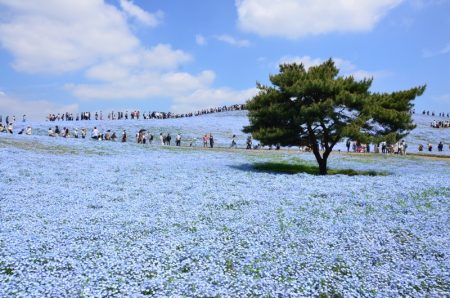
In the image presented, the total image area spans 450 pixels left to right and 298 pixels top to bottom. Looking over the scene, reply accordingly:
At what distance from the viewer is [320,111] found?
27797 millimetres

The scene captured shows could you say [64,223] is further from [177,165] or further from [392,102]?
[392,102]

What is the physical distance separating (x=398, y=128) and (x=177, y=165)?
55.8ft

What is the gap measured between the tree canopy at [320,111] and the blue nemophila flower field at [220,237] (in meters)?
6.66

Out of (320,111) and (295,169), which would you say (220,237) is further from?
(295,169)

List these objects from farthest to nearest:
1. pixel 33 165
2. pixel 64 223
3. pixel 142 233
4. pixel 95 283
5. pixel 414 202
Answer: pixel 33 165 < pixel 414 202 < pixel 64 223 < pixel 142 233 < pixel 95 283

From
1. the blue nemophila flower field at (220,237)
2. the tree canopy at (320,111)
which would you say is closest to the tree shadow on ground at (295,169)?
the tree canopy at (320,111)

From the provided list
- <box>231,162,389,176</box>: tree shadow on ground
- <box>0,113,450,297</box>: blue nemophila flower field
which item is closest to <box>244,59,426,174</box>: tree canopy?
<box>231,162,389,176</box>: tree shadow on ground

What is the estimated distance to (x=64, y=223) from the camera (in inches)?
536

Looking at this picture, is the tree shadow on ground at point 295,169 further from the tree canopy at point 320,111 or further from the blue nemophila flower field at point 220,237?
the blue nemophila flower field at point 220,237

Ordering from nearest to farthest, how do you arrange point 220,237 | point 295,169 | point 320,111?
1. point 220,237
2. point 320,111
3. point 295,169

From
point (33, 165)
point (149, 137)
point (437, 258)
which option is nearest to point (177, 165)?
point (33, 165)

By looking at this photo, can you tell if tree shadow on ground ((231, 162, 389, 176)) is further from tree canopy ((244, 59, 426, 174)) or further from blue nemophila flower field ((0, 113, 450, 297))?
blue nemophila flower field ((0, 113, 450, 297))

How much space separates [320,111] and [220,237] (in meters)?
17.7

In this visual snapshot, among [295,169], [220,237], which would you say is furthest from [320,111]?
[220,237]
